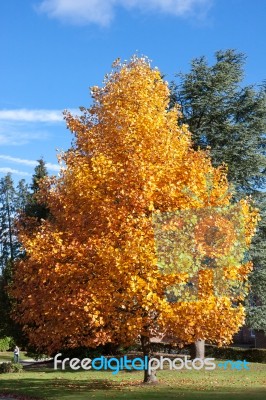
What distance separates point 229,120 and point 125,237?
20519 mm

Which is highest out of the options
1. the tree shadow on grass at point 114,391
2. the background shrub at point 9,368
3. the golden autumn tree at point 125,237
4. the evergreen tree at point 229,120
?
the evergreen tree at point 229,120

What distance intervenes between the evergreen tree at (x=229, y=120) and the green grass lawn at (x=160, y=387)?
29.0 feet

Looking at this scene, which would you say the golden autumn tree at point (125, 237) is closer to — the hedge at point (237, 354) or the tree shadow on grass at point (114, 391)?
the tree shadow on grass at point (114, 391)

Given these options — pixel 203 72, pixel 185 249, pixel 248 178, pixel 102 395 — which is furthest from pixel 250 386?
pixel 203 72

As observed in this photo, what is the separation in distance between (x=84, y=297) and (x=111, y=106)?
6.85 metres

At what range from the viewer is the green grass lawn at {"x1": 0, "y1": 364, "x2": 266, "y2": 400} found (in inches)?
753

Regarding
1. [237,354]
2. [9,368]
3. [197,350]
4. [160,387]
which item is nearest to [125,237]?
[160,387]

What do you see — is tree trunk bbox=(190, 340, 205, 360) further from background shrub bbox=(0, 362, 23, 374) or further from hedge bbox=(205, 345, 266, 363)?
background shrub bbox=(0, 362, 23, 374)

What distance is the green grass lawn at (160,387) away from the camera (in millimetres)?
19125

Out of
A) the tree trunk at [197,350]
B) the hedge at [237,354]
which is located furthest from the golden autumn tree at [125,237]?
the hedge at [237,354]

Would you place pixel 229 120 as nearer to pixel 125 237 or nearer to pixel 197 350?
pixel 197 350

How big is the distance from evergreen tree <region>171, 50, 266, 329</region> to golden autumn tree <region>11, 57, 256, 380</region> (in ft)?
49.2

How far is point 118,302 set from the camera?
1748 cm

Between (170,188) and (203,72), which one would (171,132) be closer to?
(170,188)
